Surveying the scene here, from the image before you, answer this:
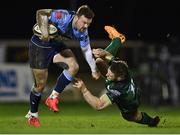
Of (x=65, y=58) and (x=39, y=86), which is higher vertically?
(x=65, y=58)

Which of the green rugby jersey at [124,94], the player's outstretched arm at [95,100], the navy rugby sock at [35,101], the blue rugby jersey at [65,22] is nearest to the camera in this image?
the player's outstretched arm at [95,100]

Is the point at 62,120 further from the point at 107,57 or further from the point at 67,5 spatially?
the point at 67,5

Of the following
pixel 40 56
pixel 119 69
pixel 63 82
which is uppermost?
pixel 119 69

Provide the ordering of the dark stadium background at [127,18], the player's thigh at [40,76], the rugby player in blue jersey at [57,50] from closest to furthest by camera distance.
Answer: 1. the rugby player in blue jersey at [57,50]
2. the player's thigh at [40,76]
3. the dark stadium background at [127,18]

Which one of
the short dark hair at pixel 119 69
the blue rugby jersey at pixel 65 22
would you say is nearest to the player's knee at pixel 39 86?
the blue rugby jersey at pixel 65 22

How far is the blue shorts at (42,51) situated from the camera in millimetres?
Result: 13102

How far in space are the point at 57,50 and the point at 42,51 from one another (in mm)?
264

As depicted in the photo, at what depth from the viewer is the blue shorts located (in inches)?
516

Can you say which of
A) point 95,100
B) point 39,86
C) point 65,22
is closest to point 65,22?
point 65,22

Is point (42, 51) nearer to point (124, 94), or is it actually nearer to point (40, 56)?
point (40, 56)

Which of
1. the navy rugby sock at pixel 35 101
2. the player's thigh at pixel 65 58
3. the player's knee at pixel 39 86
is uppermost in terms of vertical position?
the player's thigh at pixel 65 58

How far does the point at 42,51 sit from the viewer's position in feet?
43.0

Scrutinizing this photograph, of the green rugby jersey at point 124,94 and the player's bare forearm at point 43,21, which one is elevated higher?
the player's bare forearm at point 43,21

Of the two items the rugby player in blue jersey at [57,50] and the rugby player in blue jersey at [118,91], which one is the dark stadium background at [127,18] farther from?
the rugby player in blue jersey at [118,91]
